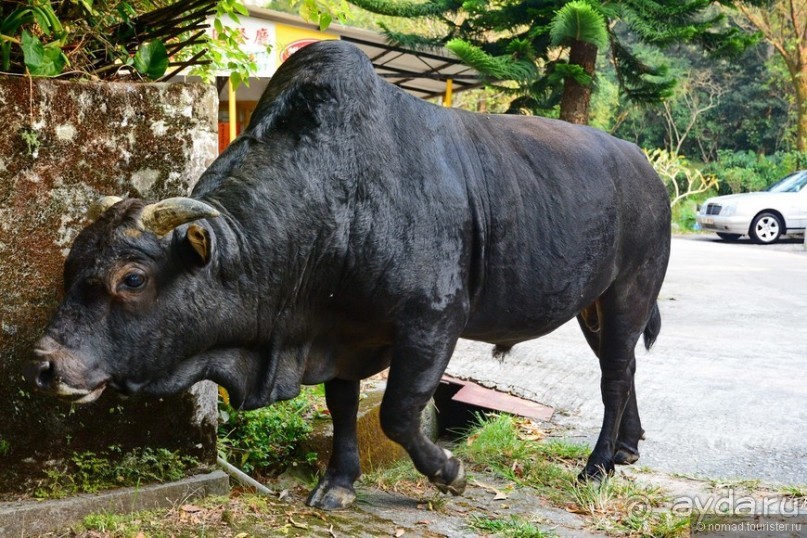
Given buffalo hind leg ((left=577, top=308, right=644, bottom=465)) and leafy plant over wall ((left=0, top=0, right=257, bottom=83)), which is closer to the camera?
leafy plant over wall ((left=0, top=0, right=257, bottom=83))

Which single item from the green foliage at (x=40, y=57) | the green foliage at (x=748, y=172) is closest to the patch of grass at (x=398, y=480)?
the green foliage at (x=40, y=57)

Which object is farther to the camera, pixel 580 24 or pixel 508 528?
pixel 580 24

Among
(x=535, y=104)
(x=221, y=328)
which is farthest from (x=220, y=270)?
(x=535, y=104)

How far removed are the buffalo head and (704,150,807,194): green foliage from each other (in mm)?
30507

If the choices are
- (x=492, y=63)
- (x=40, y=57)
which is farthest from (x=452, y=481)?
(x=492, y=63)

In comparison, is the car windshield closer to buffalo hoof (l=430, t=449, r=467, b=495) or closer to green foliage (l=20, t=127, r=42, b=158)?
buffalo hoof (l=430, t=449, r=467, b=495)

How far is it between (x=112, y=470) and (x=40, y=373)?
1.08 metres

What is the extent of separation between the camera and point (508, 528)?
4.05 metres

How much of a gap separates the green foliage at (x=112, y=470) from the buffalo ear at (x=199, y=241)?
119 cm

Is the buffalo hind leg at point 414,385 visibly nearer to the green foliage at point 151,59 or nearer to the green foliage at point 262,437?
the green foliage at point 262,437

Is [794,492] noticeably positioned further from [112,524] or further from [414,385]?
[112,524]

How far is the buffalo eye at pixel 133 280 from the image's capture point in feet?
10.5

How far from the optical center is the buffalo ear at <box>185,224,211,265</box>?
3.23m

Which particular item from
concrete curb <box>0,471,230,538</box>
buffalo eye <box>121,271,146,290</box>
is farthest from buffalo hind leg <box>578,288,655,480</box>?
buffalo eye <box>121,271,146,290</box>
